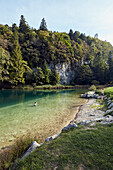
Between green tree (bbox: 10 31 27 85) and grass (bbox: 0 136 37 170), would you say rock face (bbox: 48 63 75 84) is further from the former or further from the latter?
grass (bbox: 0 136 37 170)

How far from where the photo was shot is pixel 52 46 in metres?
60.7

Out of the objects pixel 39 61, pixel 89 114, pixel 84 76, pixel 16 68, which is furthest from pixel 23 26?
pixel 89 114

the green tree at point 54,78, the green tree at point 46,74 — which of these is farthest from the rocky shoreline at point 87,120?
the green tree at point 54,78

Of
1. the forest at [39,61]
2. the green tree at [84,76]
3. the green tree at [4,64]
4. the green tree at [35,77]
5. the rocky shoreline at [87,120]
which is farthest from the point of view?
the green tree at [84,76]

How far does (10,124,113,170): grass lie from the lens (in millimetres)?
2959

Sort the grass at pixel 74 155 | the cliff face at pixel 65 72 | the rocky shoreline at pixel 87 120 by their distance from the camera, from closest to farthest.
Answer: the grass at pixel 74 155 → the rocky shoreline at pixel 87 120 → the cliff face at pixel 65 72

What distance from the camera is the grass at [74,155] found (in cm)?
296

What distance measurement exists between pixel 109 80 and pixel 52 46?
43502mm

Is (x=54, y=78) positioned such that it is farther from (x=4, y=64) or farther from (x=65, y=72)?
(x=4, y=64)

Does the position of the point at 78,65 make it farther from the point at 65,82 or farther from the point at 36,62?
the point at 36,62

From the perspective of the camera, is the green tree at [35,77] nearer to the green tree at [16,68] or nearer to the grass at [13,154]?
the green tree at [16,68]

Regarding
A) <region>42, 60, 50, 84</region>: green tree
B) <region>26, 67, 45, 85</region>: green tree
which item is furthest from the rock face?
<region>26, 67, 45, 85</region>: green tree

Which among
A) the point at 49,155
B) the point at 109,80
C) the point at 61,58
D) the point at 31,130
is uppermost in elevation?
the point at 61,58

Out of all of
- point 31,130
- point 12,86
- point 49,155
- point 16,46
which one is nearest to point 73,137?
point 49,155
